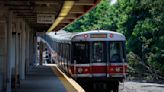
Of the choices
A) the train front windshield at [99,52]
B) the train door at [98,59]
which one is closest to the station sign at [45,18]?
the train front windshield at [99,52]

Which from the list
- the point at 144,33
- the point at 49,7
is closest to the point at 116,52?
the point at 49,7

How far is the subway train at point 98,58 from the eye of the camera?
21.5 metres

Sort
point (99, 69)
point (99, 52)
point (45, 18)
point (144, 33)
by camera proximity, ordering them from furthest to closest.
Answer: point (144, 33) → point (99, 52) → point (99, 69) → point (45, 18)

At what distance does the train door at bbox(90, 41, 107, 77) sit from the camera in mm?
21484

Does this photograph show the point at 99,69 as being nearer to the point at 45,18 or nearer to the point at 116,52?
the point at 116,52

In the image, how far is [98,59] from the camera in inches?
853

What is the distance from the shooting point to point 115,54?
21.6m

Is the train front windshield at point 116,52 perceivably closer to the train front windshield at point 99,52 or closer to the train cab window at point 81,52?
the train front windshield at point 99,52

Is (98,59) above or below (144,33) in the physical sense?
below

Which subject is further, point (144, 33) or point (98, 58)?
point (144, 33)

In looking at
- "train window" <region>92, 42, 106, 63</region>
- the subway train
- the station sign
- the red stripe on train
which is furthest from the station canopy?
the red stripe on train

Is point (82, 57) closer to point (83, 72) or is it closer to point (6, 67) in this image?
point (83, 72)

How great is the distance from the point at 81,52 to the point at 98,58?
0.82 metres

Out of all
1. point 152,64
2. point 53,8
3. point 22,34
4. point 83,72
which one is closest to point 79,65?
point 83,72
